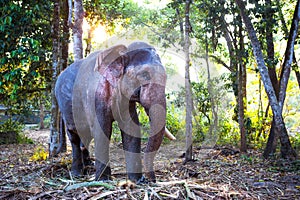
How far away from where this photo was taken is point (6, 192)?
3.65 metres

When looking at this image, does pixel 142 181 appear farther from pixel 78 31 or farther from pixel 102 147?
pixel 78 31

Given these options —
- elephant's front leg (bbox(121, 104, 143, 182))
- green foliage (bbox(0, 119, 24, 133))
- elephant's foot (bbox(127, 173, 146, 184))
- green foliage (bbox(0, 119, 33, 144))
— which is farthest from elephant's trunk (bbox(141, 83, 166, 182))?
green foliage (bbox(0, 119, 24, 133))

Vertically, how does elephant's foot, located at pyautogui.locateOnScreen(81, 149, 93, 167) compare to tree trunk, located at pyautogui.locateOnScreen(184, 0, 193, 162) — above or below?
below

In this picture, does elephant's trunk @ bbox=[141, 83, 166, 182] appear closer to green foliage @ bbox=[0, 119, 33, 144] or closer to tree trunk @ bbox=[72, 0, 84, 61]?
tree trunk @ bbox=[72, 0, 84, 61]

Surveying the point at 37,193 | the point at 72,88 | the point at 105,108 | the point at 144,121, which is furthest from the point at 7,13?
the point at 144,121

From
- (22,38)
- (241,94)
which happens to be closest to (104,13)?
(22,38)

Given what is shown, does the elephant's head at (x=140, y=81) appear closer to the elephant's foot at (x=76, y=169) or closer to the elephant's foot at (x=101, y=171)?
the elephant's foot at (x=101, y=171)

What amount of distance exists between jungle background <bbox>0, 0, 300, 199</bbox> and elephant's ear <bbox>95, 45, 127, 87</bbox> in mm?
1147

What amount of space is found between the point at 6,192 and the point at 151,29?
794 cm

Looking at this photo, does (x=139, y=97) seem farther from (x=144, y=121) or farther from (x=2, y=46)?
(x=144, y=121)

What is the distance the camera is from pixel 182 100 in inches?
383

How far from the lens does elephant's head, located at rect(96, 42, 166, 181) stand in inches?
139

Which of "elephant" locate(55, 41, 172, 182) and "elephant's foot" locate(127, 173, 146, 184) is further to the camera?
"elephant's foot" locate(127, 173, 146, 184)

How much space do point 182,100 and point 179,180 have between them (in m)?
6.10
